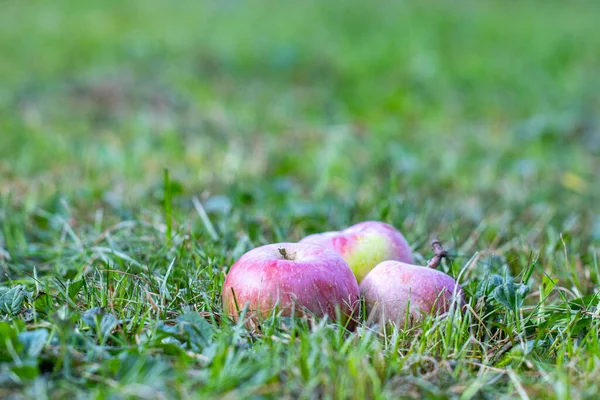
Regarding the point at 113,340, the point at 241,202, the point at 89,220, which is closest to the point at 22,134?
the point at 89,220

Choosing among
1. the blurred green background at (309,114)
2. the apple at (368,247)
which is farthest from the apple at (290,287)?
the blurred green background at (309,114)

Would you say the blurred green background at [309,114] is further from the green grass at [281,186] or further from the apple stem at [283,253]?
the apple stem at [283,253]

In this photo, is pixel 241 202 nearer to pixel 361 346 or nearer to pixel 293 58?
pixel 361 346

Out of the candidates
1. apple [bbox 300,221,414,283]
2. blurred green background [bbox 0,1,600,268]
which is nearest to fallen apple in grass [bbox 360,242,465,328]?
apple [bbox 300,221,414,283]

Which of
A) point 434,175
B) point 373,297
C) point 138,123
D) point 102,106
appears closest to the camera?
point 373,297

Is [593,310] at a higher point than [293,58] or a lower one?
lower

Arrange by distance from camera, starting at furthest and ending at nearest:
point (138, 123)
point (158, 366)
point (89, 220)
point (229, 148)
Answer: point (138, 123) < point (229, 148) < point (89, 220) < point (158, 366)

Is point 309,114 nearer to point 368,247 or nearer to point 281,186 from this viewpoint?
point 281,186
